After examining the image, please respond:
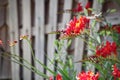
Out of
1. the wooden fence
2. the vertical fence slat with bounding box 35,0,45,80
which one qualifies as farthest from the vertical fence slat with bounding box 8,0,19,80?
the vertical fence slat with bounding box 35,0,45,80

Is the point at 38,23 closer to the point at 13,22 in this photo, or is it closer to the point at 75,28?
the point at 13,22

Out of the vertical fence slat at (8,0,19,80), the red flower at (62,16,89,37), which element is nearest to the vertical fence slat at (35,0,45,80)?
the vertical fence slat at (8,0,19,80)

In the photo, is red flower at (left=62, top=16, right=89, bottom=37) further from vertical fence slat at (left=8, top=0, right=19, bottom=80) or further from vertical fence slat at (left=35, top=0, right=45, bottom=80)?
vertical fence slat at (left=8, top=0, right=19, bottom=80)

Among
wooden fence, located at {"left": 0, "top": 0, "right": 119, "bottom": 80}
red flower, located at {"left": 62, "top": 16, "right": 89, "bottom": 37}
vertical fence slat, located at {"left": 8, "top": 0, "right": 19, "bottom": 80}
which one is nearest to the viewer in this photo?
red flower, located at {"left": 62, "top": 16, "right": 89, "bottom": 37}

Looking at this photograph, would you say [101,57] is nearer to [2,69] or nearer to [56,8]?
[56,8]

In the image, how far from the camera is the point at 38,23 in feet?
11.5

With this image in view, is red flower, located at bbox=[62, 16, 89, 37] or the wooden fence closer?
red flower, located at bbox=[62, 16, 89, 37]

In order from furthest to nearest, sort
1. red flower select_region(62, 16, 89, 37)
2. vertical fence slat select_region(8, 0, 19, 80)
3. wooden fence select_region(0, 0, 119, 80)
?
vertical fence slat select_region(8, 0, 19, 80) → wooden fence select_region(0, 0, 119, 80) → red flower select_region(62, 16, 89, 37)

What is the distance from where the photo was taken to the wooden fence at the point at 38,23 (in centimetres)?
339

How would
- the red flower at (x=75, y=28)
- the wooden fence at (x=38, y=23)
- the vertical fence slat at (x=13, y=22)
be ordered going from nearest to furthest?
1. the red flower at (x=75, y=28)
2. the wooden fence at (x=38, y=23)
3. the vertical fence slat at (x=13, y=22)

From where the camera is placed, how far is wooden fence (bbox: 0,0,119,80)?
3393 millimetres

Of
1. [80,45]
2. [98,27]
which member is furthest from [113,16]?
[80,45]

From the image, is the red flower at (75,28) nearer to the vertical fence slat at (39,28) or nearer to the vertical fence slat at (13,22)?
the vertical fence slat at (39,28)

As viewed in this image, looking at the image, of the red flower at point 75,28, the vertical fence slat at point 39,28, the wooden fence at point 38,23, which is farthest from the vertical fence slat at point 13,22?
the red flower at point 75,28
